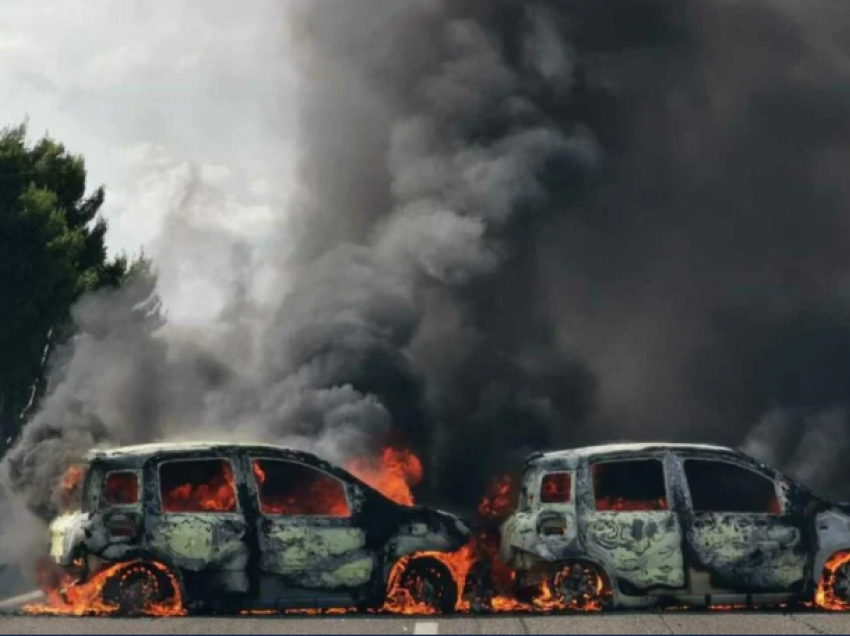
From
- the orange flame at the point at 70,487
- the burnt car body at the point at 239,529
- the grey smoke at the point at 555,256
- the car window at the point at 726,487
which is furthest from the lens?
the grey smoke at the point at 555,256

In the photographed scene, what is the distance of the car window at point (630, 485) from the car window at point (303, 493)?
8.10 feet

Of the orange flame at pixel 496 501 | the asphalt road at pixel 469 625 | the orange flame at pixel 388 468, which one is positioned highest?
the orange flame at pixel 388 468

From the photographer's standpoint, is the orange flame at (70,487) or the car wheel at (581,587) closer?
the car wheel at (581,587)

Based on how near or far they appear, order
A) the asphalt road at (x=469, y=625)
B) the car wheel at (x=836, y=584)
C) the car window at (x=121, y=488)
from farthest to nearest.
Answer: the car wheel at (x=836, y=584) → the car window at (x=121, y=488) → the asphalt road at (x=469, y=625)

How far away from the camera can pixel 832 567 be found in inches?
596

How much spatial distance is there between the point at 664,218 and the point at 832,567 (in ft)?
93.2

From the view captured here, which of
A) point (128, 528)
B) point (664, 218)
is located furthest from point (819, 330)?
point (128, 528)

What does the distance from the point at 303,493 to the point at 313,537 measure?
0.59 m

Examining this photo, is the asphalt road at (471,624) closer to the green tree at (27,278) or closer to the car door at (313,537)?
the car door at (313,537)

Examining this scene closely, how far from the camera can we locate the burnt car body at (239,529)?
1447cm

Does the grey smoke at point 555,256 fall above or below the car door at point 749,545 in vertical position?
above

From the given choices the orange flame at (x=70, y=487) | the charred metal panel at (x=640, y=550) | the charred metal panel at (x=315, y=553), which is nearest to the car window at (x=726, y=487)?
the charred metal panel at (x=640, y=550)

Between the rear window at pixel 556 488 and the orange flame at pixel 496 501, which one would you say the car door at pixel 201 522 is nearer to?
the rear window at pixel 556 488

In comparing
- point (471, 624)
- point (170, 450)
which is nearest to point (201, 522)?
point (170, 450)
